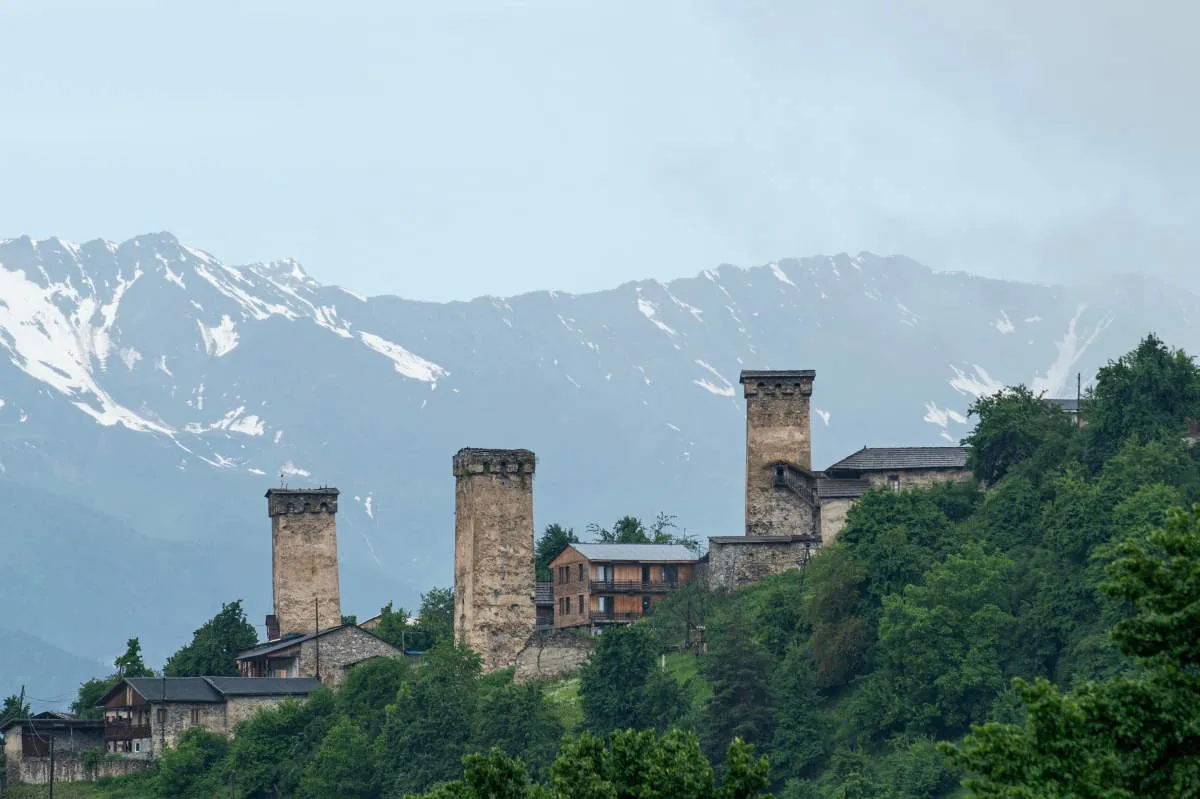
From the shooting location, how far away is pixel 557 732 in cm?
9269

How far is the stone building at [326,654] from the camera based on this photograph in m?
117

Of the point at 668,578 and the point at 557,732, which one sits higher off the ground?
the point at 668,578

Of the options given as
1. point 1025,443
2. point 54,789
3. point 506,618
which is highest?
point 1025,443

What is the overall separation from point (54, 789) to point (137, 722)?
6.15 metres

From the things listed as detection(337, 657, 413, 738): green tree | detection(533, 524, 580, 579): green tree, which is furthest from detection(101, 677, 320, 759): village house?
detection(533, 524, 580, 579): green tree

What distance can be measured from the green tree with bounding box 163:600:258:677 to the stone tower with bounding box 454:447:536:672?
18408 mm

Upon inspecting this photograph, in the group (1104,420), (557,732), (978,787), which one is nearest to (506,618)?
(557,732)

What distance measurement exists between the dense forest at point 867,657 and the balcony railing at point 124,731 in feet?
15.0

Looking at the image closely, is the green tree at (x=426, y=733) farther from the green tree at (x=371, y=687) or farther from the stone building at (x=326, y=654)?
the stone building at (x=326, y=654)

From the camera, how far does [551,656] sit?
10712 cm

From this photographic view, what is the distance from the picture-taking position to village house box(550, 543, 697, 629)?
116 m

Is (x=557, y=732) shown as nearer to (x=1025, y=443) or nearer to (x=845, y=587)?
(x=845, y=587)

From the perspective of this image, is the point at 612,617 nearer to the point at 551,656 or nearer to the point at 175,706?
the point at 551,656

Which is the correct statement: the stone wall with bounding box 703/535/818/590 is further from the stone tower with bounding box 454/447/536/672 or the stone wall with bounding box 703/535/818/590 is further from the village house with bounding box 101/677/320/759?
the village house with bounding box 101/677/320/759
